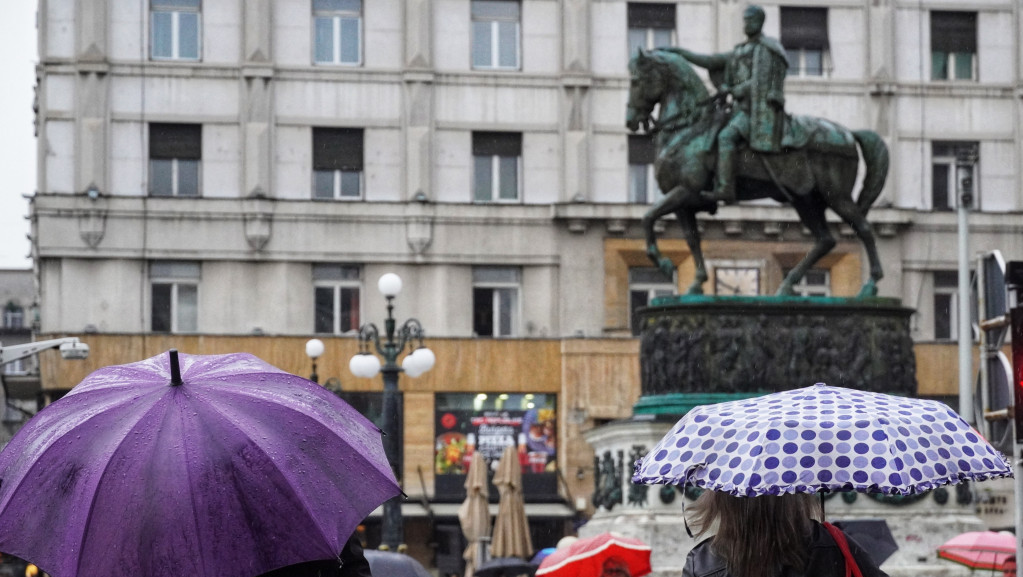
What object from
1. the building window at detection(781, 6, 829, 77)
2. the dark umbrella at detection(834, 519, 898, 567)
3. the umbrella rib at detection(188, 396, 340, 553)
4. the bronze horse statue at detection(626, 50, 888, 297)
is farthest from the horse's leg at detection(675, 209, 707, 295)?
the building window at detection(781, 6, 829, 77)

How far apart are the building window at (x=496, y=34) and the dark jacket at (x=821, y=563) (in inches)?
1437

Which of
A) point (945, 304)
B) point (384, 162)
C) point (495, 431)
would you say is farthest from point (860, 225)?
point (945, 304)

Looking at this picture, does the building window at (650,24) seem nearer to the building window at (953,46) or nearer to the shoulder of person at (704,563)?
the building window at (953,46)

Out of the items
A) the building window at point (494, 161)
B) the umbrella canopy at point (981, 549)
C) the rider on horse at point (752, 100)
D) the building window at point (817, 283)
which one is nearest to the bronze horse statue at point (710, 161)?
the rider on horse at point (752, 100)

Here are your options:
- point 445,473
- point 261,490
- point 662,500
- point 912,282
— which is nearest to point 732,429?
point 261,490

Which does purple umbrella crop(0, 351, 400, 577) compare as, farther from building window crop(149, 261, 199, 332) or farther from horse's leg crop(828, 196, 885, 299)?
building window crop(149, 261, 199, 332)

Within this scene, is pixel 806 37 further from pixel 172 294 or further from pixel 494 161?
pixel 172 294

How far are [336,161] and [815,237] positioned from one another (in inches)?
754

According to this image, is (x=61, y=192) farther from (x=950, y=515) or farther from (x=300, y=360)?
(x=950, y=515)

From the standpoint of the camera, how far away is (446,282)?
40688 millimetres

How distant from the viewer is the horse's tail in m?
23.4

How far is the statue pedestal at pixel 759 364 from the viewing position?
857 inches

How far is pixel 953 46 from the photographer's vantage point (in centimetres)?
4309

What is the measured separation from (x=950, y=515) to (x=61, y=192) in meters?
23.1
